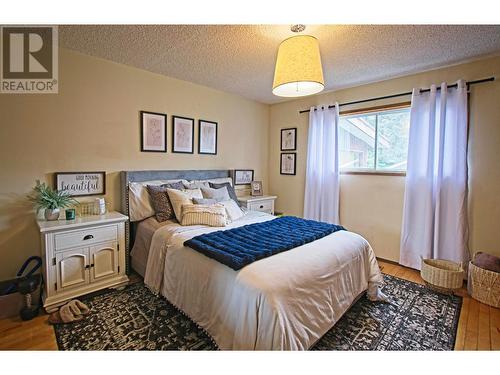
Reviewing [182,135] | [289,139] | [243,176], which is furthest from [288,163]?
[182,135]

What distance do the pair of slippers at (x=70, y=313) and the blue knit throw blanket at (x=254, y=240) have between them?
1.02m

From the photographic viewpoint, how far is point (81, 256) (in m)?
2.09

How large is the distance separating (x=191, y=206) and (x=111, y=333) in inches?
46.7

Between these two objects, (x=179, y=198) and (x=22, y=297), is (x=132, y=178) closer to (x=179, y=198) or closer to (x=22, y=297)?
(x=179, y=198)

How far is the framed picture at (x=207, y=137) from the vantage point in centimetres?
331

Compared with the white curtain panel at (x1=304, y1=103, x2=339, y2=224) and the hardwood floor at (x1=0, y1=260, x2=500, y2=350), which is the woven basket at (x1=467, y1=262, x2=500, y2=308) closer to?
the hardwood floor at (x1=0, y1=260, x2=500, y2=350)

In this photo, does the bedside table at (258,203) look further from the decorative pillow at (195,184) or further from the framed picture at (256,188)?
the decorative pillow at (195,184)

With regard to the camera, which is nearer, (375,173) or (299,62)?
(299,62)

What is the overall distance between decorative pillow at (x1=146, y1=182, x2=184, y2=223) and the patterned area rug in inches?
29.7

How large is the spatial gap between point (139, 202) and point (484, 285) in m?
3.43
